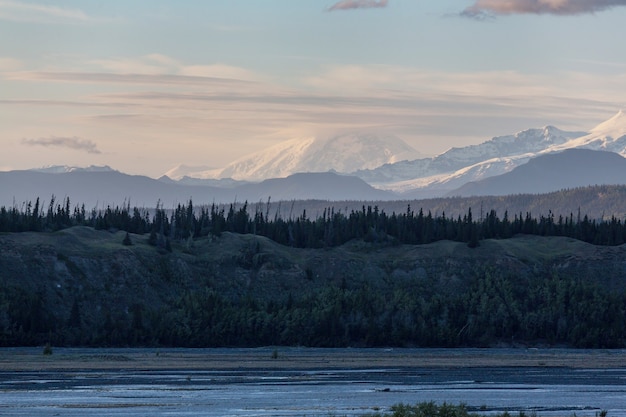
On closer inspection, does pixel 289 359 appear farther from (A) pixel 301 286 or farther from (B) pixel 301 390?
(A) pixel 301 286

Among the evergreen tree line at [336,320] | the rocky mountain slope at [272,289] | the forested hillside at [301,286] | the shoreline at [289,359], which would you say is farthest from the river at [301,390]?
the forested hillside at [301,286]

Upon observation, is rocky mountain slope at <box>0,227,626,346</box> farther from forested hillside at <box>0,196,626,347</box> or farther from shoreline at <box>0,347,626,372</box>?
shoreline at <box>0,347,626,372</box>

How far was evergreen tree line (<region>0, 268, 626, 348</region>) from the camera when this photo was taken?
4141 inches

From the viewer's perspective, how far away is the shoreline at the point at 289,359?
8100 cm

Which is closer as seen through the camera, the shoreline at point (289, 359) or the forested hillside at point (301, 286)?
the shoreline at point (289, 359)

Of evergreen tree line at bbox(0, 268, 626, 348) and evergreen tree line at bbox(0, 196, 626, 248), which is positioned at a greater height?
evergreen tree line at bbox(0, 196, 626, 248)

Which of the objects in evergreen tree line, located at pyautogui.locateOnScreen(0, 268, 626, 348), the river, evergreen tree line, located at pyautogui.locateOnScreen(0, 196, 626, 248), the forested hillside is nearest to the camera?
the river

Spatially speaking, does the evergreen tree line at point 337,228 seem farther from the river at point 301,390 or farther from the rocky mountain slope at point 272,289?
the river at point 301,390

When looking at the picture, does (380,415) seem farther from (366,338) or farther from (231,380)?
(366,338)

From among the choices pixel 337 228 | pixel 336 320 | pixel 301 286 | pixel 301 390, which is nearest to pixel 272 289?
pixel 301 286

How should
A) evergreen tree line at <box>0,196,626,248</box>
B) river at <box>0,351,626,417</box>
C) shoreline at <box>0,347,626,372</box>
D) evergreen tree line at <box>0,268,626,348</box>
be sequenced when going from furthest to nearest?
evergreen tree line at <box>0,196,626,248</box>, evergreen tree line at <box>0,268,626,348</box>, shoreline at <box>0,347,626,372</box>, river at <box>0,351,626,417</box>

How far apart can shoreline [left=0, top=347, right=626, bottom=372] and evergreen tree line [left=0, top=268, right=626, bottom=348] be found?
4.48 metres

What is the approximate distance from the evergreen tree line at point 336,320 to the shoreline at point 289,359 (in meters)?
4.48

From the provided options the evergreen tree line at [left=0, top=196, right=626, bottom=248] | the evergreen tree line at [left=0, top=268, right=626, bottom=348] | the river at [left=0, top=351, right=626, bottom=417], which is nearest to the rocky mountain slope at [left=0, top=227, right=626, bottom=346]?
the evergreen tree line at [left=0, top=268, right=626, bottom=348]
